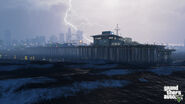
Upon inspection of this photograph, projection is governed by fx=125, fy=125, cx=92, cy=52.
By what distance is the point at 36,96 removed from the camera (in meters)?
13.9

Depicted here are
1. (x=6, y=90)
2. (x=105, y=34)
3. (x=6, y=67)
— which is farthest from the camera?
(x=105, y=34)

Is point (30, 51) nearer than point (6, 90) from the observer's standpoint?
No

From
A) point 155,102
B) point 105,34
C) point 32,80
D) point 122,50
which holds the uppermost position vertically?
point 105,34

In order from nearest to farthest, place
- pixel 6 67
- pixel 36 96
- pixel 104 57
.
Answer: pixel 36 96 < pixel 6 67 < pixel 104 57

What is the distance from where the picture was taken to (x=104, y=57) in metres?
51.7

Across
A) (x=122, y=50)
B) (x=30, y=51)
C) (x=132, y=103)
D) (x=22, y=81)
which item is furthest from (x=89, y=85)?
(x=30, y=51)

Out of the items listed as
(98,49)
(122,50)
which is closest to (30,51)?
(98,49)

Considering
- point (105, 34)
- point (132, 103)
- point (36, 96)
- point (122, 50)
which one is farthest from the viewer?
point (105, 34)

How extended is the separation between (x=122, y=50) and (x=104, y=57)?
27.0ft

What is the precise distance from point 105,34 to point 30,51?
392 ft

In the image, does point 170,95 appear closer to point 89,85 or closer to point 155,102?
point 155,102

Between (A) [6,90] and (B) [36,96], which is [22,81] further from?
(B) [36,96]

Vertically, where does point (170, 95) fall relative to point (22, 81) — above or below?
below

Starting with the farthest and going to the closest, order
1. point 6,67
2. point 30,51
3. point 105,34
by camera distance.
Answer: point 30,51
point 105,34
point 6,67
